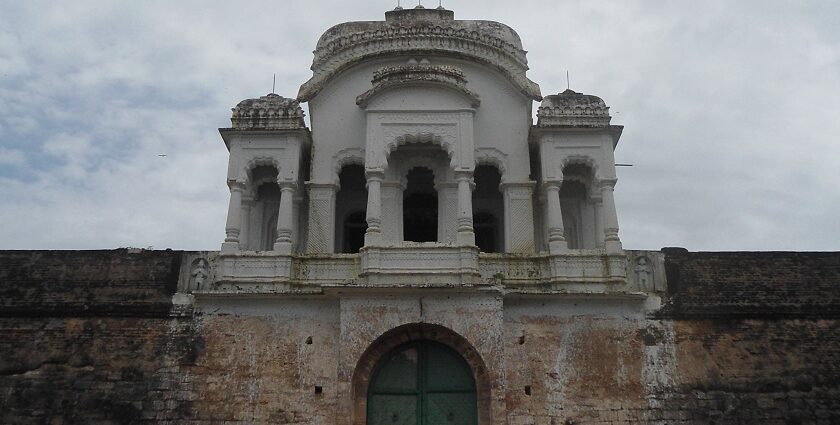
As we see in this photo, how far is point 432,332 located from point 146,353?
457 cm

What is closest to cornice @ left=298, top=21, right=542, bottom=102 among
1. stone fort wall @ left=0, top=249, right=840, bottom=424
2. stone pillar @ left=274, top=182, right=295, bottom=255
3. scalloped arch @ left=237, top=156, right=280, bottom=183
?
scalloped arch @ left=237, top=156, right=280, bottom=183

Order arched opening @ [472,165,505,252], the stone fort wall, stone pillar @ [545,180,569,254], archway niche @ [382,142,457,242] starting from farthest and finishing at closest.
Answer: arched opening @ [472,165,505,252]
archway niche @ [382,142,457,242]
stone pillar @ [545,180,569,254]
the stone fort wall

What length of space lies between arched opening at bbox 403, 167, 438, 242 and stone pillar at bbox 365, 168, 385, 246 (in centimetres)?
261

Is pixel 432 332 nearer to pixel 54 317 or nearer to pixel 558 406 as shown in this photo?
pixel 558 406

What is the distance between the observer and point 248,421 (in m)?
10.6

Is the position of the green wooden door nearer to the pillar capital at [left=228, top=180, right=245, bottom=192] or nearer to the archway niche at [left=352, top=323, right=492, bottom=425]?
the archway niche at [left=352, top=323, right=492, bottom=425]

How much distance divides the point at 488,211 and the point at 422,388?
4607mm

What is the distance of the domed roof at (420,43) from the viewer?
1353 cm

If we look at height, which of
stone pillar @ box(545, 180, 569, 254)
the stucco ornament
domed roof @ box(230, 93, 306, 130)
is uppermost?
the stucco ornament

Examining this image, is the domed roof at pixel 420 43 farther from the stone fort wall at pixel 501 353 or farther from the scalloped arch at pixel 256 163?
the stone fort wall at pixel 501 353

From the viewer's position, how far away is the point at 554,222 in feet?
38.0

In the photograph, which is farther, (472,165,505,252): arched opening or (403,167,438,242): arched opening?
(403,167,438,242): arched opening

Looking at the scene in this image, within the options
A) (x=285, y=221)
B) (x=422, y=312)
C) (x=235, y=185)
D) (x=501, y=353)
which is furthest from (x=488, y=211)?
(x=235, y=185)

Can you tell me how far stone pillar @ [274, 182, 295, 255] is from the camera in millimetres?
11508
